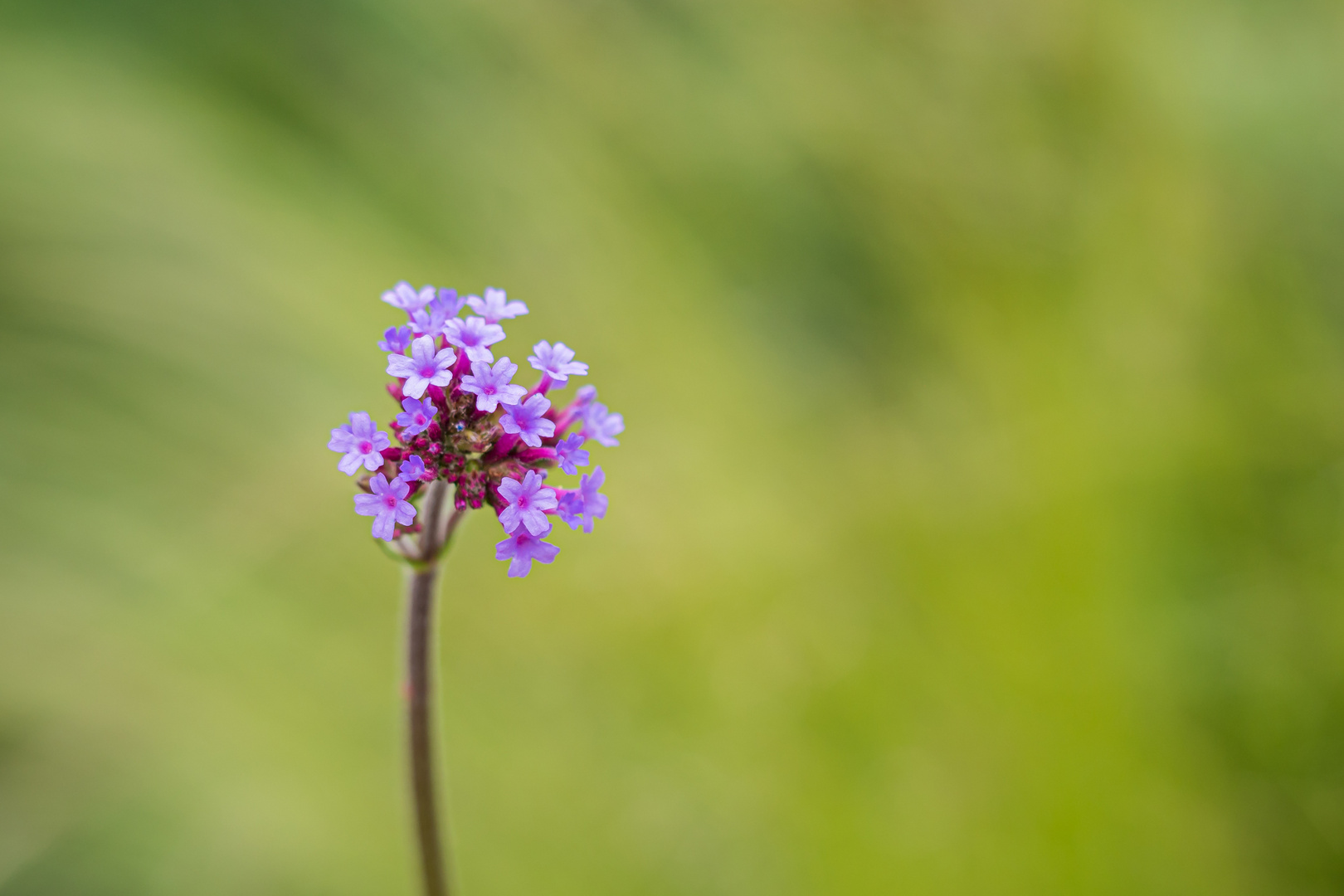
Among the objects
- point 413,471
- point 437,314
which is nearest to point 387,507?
point 413,471

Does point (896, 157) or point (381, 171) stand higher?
point (381, 171)

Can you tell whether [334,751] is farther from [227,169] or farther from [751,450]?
[227,169]

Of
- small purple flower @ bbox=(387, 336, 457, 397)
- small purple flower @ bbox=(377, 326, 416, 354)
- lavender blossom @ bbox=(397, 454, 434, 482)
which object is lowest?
lavender blossom @ bbox=(397, 454, 434, 482)

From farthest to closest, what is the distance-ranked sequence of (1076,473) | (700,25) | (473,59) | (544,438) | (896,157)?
(700,25) < (473,59) < (896,157) < (1076,473) < (544,438)

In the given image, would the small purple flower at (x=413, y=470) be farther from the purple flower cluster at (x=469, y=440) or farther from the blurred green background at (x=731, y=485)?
the blurred green background at (x=731, y=485)

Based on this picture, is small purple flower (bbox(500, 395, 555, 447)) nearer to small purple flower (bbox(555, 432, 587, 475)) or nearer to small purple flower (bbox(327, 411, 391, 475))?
small purple flower (bbox(555, 432, 587, 475))

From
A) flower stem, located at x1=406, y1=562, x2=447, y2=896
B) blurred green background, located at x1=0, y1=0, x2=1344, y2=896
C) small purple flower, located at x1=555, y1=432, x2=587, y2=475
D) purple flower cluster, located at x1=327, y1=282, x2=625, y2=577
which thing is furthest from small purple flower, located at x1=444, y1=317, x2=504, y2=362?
blurred green background, located at x1=0, y1=0, x2=1344, y2=896

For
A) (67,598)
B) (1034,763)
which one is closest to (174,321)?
(67,598)
